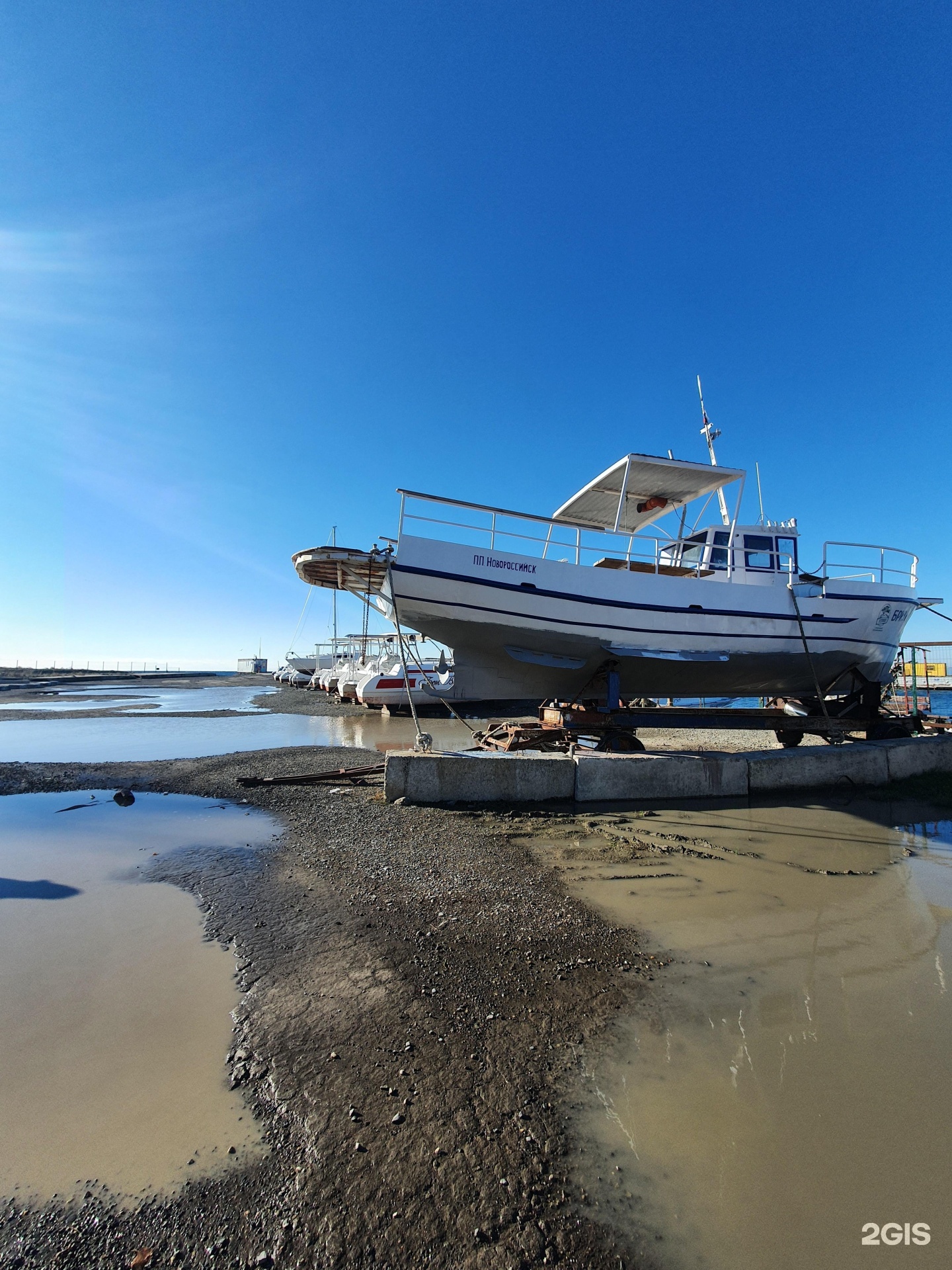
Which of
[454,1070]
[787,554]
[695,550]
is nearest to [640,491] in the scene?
[695,550]

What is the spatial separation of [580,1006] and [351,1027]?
1231 mm

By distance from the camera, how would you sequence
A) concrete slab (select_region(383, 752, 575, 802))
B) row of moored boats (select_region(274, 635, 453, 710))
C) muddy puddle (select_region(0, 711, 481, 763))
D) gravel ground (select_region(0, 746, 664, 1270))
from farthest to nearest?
1. row of moored boats (select_region(274, 635, 453, 710))
2. muddy puddle (select_region(0, 711, 481, 763))
3. concrete slab (select_region(383, 752, 575, 802))
4. gravel ground (select_region(0, 746, 664, 1270))

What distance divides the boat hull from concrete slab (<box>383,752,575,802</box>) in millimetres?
2092

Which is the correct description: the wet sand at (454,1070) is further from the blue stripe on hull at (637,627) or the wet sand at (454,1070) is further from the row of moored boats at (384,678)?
the row of moored boats at (384,678)

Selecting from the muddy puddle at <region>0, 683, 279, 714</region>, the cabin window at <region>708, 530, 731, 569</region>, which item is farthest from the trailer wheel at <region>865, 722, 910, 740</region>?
the muddy puddle at <region>0, 683, 279, 714</region>

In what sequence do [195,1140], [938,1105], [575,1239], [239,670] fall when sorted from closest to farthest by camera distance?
[575,1239] < [195,1140] < [938,1105] < [239,670]

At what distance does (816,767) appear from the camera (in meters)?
8.40

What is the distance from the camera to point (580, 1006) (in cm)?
302

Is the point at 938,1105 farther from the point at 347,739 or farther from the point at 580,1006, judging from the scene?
the point at 347,739

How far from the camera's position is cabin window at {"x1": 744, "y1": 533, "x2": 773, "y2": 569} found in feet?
36.1

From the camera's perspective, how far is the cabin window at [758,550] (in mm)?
10988

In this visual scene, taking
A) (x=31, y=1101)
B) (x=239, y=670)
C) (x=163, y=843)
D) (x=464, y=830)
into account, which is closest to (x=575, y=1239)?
(x=31, y=1101)

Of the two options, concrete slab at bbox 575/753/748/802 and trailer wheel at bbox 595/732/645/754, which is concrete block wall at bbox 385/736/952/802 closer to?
concrete slab at bbox 575/753/748/802
